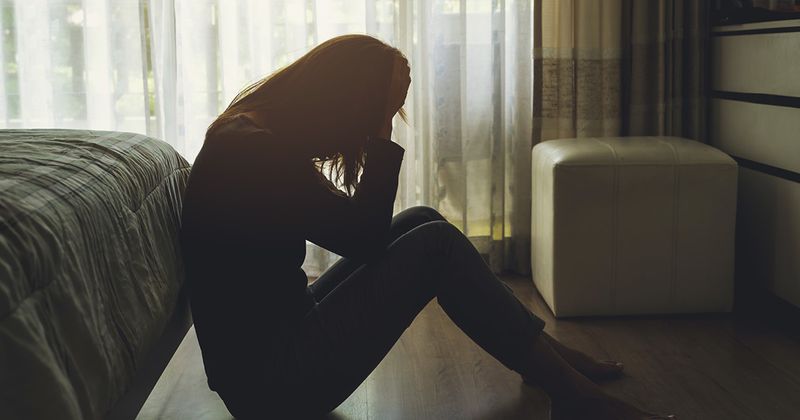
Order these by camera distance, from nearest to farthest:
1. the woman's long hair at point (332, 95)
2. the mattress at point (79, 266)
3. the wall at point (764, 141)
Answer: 1. the mattress at point (79, 266)
2. the woman's long hair at point (332, 95)
3. the wall at point (764, 141)

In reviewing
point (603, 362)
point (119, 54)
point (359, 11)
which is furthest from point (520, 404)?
point (119, 54)

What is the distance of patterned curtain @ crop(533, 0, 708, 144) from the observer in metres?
3.06

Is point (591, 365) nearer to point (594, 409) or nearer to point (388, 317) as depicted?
point (594, 409)

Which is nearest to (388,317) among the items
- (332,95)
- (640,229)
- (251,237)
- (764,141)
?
(251,237)

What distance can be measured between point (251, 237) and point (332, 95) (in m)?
0.33

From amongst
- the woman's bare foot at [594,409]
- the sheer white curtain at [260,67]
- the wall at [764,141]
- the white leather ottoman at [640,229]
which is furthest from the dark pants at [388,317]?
the sheer white curtain at [260,67]

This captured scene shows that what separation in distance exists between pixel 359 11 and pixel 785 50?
4.50ft

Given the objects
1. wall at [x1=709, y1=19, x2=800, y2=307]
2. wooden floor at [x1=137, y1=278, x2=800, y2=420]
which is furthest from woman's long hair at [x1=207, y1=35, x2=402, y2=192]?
wall at [x1=709, y1=19, x2=800, y2=307]

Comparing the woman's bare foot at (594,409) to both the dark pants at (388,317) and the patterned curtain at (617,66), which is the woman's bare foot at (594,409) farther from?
the patterned curtain at (617,66)

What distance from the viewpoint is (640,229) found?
2.58 m

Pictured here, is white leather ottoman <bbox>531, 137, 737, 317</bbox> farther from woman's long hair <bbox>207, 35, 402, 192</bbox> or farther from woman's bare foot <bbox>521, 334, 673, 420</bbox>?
woman's long hair <bbox>207, 35, 402, 192</bbox>

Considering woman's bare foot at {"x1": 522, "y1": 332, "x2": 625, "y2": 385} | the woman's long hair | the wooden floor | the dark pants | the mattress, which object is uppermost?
the woman's long hair

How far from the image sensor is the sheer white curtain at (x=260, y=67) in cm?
301

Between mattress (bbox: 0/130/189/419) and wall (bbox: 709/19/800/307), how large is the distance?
66.7 inches
